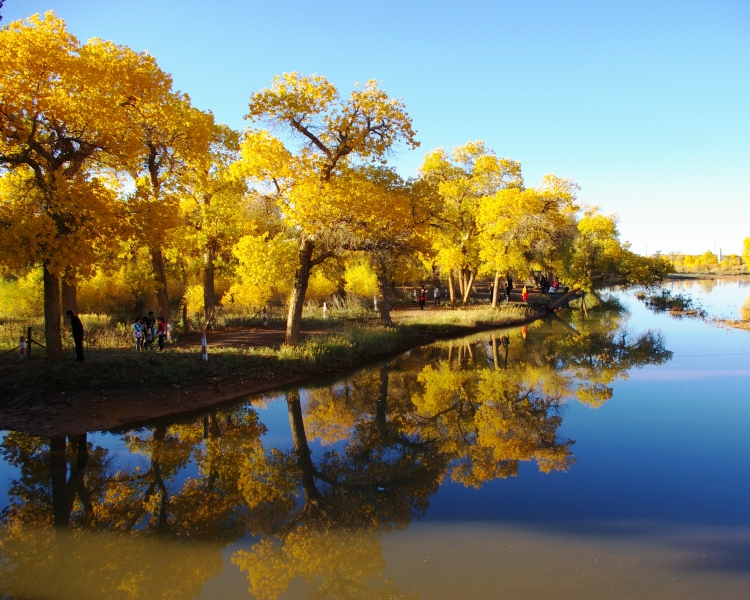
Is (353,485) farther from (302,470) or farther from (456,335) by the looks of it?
(456,335)

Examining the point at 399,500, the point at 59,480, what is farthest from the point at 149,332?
the point at 399,500

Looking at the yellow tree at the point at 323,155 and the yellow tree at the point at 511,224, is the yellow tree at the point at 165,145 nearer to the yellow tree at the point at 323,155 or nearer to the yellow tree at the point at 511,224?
the yellow tree at the point at 323,155

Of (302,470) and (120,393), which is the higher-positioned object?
(120,393)

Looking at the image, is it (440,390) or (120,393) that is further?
(440,390)

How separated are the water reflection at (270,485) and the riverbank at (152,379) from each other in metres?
0.71

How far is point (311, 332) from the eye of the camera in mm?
23625

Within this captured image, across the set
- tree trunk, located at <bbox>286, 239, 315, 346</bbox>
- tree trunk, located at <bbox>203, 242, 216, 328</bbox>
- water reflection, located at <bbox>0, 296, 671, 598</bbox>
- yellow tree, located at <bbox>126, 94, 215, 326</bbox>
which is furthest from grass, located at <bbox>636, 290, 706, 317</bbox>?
yellow tree, located at <bbox>126, 94, 215, 326</bbox>

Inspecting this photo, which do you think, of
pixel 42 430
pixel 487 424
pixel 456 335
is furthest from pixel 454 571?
pixel 456 335

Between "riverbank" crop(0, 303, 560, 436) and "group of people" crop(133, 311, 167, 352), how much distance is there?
2.27ft

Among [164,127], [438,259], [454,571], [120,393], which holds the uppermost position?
[164,127]

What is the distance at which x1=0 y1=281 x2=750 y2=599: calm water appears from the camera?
6.52 meters

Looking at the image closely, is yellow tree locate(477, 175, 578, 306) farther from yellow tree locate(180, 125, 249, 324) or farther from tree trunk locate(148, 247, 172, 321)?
tree trunk locate(148, 247, 172, 321)

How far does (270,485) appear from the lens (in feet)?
31.0

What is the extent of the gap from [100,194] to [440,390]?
10385 millimetres
